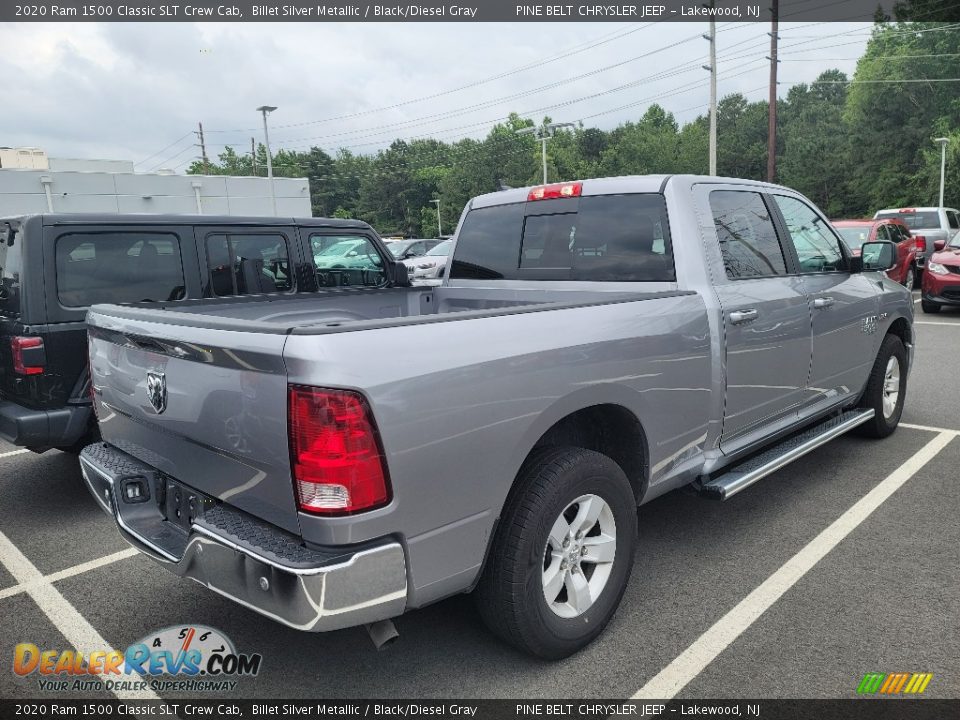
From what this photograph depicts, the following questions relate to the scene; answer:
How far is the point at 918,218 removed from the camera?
18.2 metres

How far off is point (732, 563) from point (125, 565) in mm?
3105

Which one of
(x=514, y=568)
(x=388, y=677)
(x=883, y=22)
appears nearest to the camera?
(x=514, y=568)

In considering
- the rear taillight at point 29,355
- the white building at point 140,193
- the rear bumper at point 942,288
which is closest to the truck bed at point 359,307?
the rear taillight at point 29,355

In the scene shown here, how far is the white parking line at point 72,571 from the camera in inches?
136

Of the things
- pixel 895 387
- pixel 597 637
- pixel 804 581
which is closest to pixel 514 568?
pixel 597 637

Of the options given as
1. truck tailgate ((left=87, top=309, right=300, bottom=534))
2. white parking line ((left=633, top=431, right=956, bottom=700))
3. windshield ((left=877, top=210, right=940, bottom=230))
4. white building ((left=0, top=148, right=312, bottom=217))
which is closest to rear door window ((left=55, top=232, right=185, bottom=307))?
truck tailgate ((left=87, top=309, right=300, bottom=534))

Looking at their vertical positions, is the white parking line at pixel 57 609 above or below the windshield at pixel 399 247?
below

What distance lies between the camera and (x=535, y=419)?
2.42 m

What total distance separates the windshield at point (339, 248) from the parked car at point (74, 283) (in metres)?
0.70

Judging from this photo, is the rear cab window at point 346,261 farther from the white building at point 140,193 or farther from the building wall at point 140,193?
the building wall at point 140,193

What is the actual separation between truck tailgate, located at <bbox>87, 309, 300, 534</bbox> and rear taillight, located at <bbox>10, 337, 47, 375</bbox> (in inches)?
66.5

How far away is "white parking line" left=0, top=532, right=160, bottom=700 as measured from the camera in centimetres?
288

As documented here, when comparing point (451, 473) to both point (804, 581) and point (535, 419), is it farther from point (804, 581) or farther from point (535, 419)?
point (804, 581)

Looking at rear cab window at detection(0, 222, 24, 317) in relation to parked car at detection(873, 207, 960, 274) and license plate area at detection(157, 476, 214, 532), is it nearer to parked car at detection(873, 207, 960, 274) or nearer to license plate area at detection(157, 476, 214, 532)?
license plate area at detection(157, 476, 214, 532)
